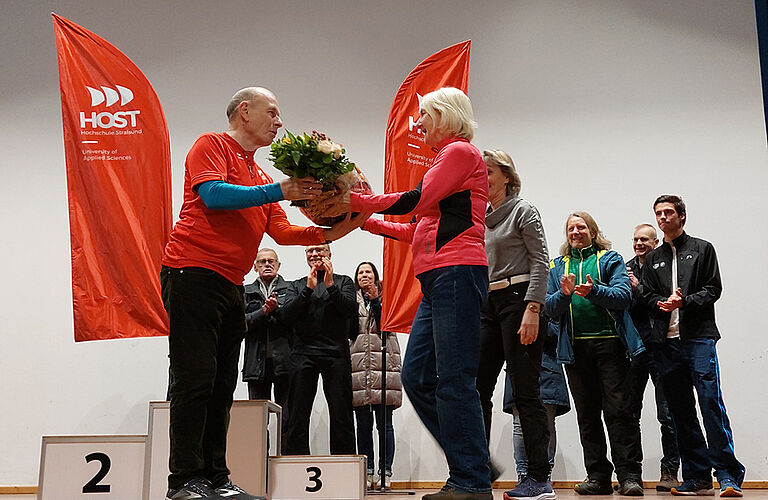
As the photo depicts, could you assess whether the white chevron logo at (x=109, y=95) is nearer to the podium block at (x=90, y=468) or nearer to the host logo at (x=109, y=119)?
the host logo at (x=109, y=119)

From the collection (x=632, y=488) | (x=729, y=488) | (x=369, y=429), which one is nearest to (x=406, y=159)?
(x=369, y=429)

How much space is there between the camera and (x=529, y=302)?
129 inches

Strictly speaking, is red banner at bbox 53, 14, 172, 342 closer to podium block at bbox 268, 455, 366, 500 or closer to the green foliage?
podium block at bbox 268, 455, 366, 500

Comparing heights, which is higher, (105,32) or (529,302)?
(105,32)

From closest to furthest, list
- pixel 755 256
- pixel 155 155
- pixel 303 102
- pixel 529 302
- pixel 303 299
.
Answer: pixel 529 302 → pixel 155 155 → pixel 303 299 → pixel 755 256 → pixel 303 102

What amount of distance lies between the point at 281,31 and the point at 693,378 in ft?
15.4

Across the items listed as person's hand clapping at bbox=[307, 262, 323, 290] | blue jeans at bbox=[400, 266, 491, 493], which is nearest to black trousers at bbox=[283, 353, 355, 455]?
person's hand clapping at bbox=[307, 262, 323, 290]

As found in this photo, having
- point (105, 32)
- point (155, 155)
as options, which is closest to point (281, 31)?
point (105, 32)


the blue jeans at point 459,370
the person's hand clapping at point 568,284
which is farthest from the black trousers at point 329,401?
the blue jeans at point 459,370

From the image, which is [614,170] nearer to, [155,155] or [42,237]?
[155,155]

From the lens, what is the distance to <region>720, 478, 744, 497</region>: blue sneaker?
408cm

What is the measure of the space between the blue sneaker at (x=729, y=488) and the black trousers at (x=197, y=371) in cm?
289

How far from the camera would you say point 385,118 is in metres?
6.69

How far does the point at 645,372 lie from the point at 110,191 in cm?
386
